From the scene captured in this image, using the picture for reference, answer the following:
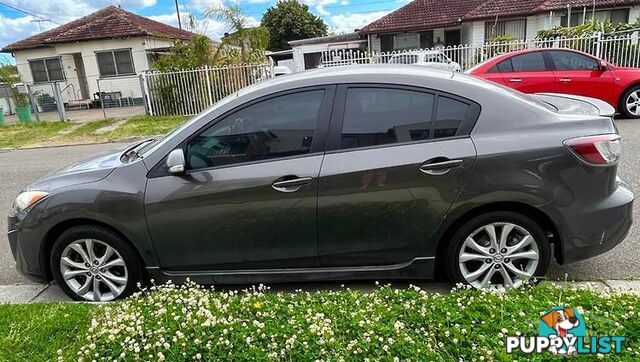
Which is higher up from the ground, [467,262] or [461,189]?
[461,189]

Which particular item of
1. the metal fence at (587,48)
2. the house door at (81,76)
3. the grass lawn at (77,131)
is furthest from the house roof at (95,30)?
the metal fence at (587,48)

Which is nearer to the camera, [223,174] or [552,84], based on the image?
[223,174]

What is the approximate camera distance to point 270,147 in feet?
10.7

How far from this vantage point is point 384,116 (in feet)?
10.6

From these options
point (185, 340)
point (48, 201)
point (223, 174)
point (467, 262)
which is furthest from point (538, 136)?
point (48, 201)

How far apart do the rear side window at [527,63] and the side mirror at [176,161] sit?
846 centimetres

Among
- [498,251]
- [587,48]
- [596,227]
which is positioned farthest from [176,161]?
[587,48]

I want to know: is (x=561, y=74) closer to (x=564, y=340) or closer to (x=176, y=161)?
(x=564, y=340)

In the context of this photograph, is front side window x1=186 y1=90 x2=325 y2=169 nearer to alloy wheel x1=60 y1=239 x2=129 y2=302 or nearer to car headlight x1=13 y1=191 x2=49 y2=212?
alloy wheel x1=60 y1=239 x2=129 y2=302

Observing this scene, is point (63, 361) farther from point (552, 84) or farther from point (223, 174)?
point (552, 84)

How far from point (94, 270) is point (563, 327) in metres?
3.20

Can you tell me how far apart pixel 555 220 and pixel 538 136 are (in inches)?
23.0

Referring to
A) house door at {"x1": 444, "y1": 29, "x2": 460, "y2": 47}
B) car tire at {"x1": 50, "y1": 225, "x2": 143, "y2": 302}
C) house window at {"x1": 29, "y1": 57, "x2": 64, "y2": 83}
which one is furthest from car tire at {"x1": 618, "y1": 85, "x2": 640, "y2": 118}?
house window at {"x1": 29, "y1": 57, "x2": 64, "y2": 83}

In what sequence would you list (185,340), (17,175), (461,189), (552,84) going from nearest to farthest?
(185,340), (461,189), (17,175), (552,84)
